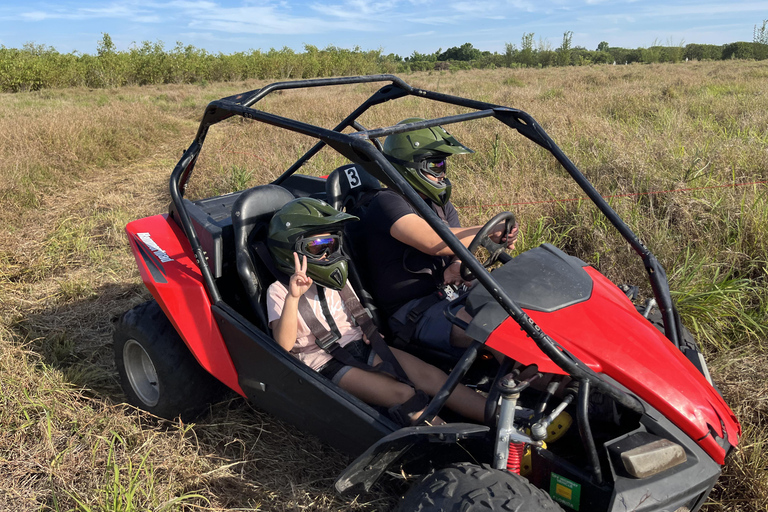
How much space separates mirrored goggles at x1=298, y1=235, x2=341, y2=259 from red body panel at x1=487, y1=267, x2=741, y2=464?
2.57 feet

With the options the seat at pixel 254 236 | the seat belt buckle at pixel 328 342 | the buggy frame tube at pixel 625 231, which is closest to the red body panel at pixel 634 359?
the buggy frame tube at pixel 625 231

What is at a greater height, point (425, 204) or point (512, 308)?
point (425, 204)

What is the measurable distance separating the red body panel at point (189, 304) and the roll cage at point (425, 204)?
3.4 inches

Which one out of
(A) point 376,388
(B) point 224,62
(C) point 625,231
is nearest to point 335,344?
(A) point 376,388

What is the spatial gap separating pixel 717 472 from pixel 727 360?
1.28 meters

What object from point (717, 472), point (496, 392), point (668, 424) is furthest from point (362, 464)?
point (717, 472)

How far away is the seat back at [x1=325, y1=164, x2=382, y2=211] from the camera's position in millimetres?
2623

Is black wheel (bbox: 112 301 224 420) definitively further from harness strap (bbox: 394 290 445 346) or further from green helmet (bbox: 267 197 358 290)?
harness strap (bbox: 394 290 445 346)

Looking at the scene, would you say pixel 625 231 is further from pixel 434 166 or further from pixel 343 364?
pixel 343 364

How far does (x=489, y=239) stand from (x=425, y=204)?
742 mm

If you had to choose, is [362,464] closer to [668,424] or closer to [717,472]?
[668,424]

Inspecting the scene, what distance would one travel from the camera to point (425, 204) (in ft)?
5.32

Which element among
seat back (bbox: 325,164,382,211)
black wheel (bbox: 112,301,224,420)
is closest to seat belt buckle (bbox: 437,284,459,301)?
seat back (bbox: 325,164,382,211)

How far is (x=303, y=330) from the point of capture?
227 centimetres
